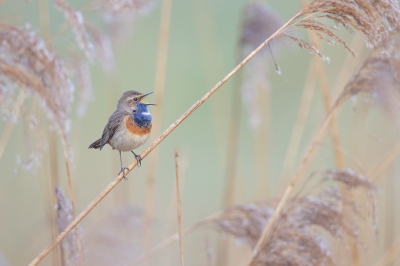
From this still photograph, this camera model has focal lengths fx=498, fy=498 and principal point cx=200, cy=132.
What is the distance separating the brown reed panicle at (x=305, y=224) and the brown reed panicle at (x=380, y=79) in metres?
0.40

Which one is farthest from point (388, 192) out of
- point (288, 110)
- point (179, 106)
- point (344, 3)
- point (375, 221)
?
point (179, 106)

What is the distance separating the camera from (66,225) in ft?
6.22

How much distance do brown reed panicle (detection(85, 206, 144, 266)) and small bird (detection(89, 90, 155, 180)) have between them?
18.4 inches

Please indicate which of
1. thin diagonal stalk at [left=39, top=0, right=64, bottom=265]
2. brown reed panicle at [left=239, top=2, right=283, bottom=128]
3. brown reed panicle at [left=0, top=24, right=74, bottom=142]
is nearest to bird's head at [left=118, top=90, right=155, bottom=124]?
thin diagonal stalk at [left=39, top=0, right=64, bottom=265]

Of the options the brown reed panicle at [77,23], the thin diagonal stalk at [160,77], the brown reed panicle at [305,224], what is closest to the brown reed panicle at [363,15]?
the brown reed panicle at [305,224]

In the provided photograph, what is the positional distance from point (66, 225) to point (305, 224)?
1.11 m

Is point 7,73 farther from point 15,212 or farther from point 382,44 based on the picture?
point 15,212

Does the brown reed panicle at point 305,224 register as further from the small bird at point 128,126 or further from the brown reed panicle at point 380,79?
the small bird at point 128,126

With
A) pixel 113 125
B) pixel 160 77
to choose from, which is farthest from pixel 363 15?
pixel 160 77

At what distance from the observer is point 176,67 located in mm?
11828

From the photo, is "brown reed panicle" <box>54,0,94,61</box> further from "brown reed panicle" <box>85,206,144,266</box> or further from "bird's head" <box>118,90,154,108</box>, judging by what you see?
"brown reed panicle" <box>85,206,144,266</box>

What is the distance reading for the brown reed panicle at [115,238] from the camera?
98.4 inches

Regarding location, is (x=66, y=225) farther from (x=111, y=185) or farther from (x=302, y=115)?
(x=302, y=115)

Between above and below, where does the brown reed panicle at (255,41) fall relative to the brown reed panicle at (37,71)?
above
